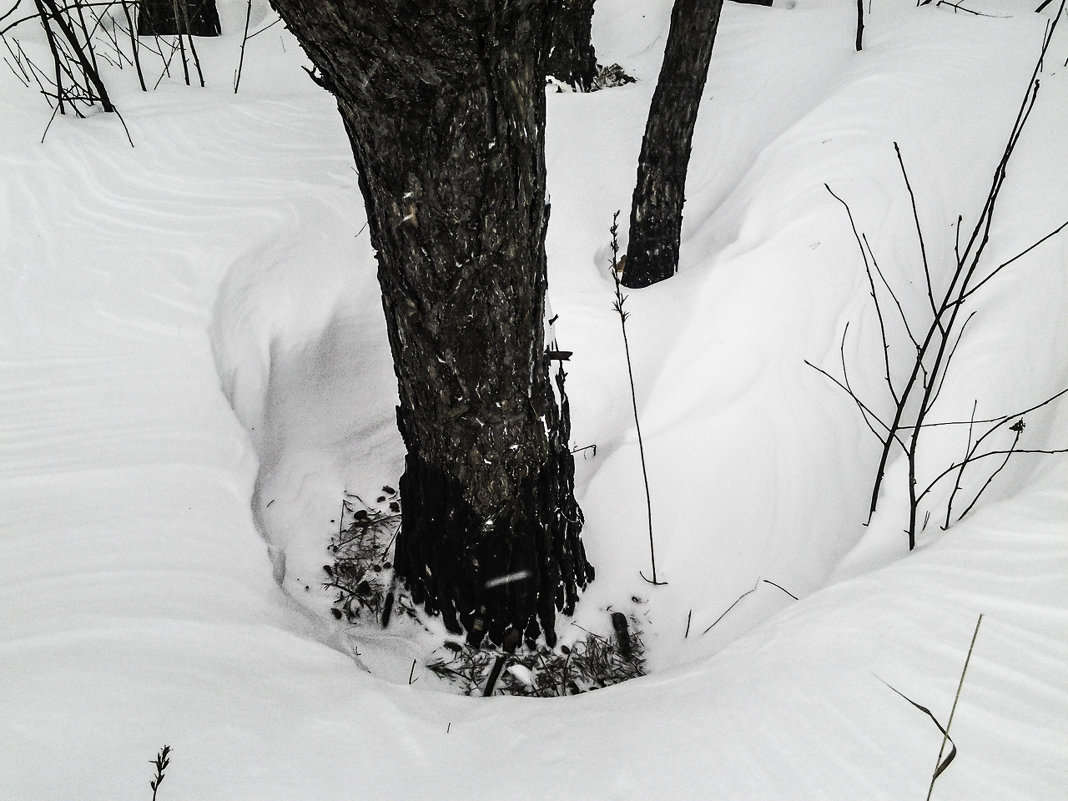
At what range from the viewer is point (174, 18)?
4059 mm

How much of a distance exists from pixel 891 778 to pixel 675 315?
1659 millimetres

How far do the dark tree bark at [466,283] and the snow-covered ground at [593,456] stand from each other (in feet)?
0.78

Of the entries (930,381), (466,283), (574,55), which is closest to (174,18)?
(574,55)

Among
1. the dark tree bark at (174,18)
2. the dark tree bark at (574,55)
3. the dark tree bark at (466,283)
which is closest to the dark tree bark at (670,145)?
the dark tree bark at (466,283)

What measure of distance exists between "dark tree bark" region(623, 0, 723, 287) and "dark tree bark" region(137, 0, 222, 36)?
292 centimetres

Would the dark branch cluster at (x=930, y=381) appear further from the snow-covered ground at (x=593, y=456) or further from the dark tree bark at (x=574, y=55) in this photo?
the dark tree bark at (x=574, y=55)

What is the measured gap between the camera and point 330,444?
209 cm

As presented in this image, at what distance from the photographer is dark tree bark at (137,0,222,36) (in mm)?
4094

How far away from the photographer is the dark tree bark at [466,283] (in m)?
1.00

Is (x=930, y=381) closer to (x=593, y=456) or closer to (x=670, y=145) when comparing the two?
(x=593, y=456)

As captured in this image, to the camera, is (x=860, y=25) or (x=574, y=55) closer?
(x=860, y=25)

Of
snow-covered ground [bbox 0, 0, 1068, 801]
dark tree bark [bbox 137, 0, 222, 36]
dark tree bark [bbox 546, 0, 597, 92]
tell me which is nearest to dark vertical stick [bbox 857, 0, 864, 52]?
snow-covered ground [bbox 0, 0, 1068, 801]

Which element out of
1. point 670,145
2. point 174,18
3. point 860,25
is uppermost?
point 860,25

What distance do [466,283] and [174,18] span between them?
3926 mm
